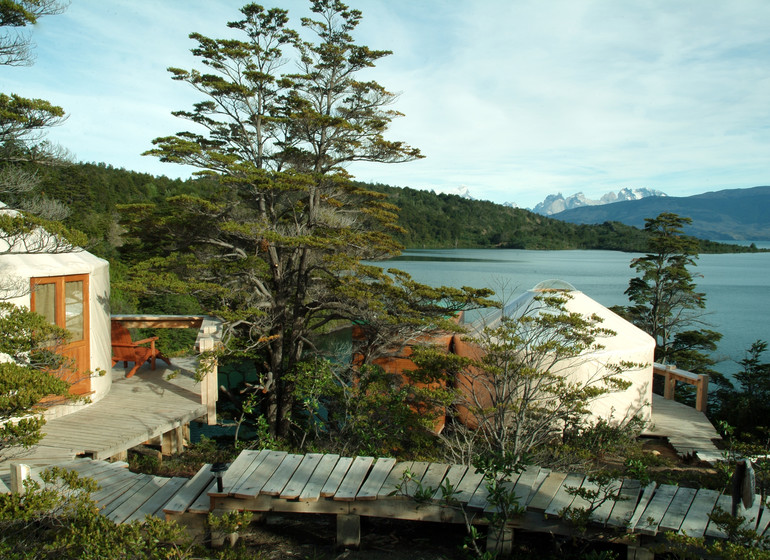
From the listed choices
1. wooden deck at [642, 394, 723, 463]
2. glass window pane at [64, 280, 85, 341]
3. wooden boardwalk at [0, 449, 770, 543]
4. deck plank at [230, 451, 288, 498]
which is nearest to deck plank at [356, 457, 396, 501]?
wooden boardwalk at [0, 449, 770, 543]

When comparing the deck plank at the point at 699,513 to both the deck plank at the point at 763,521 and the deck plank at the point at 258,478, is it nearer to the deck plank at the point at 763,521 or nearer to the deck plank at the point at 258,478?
Result: the deck plank at the point at 763,521

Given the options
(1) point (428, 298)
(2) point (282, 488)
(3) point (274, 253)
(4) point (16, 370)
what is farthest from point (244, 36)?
(2) point (282, 488)

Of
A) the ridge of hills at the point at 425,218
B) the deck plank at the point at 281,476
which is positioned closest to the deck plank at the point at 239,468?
the deck plank at the point at 281,476

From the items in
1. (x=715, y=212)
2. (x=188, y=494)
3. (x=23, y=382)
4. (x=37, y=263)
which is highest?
(x=715, y=212)

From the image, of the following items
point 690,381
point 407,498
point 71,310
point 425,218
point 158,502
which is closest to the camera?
point 407,498

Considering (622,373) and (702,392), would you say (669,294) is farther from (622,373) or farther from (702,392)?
(622,373)

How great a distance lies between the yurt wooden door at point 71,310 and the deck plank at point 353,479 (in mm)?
4020

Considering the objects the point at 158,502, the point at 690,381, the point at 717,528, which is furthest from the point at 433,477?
the point at 690,381

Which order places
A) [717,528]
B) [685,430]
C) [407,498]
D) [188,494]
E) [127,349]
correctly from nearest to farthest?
1. [717,528]
2. [407,498]
3. [188,494]
4. [685,430]
5. [127,349]

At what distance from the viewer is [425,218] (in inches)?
1334

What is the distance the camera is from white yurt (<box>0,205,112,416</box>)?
5512mm

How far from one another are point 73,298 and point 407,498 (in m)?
5.24

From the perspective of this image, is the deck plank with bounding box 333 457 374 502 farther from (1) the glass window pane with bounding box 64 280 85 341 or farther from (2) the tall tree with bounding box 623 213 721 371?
(2) the tall tree with bounding box 623 213 721 371

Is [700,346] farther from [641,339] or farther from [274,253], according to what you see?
[274,253]
